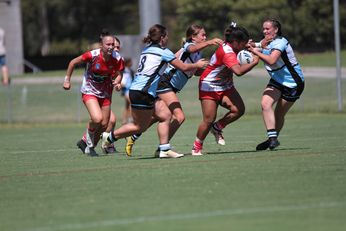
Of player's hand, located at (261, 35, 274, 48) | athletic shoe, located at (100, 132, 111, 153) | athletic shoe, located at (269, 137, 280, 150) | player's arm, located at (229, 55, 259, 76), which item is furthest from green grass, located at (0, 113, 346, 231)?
player's hand, located at (261, 35, 274, 48)

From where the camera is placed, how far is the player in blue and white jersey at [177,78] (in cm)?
1503

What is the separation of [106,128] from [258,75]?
20330mm

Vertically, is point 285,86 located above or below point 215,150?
above

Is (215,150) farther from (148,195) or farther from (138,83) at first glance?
(148,195)

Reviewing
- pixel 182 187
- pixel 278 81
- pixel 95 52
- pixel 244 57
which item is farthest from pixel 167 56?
pixel 182 187

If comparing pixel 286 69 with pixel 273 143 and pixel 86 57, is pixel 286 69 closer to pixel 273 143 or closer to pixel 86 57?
pixel 273 143

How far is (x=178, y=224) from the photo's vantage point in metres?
8.77

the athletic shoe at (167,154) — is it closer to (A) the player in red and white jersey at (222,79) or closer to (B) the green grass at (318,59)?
(A) the player in red and white jersey at (222,79)

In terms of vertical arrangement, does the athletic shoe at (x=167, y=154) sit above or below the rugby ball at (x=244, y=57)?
below

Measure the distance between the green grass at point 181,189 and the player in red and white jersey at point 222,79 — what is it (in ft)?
2.03

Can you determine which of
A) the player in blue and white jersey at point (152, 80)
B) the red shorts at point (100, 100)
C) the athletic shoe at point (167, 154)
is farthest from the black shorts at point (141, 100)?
the red shorts at point (100, 100)

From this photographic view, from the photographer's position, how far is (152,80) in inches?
570

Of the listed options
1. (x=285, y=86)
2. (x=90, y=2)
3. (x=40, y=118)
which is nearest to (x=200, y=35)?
(x=285, y=86)

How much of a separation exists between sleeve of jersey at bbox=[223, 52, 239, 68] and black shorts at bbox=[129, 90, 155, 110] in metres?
1.22
